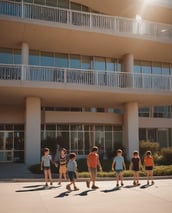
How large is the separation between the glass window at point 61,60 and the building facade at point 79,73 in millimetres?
75

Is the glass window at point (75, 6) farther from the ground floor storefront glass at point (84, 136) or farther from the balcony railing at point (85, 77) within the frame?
the ground floor storefront glass at point (84, 136)

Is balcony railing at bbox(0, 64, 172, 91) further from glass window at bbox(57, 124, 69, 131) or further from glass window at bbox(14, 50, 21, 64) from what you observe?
glass window at bbox(57, 124, 69, 131)

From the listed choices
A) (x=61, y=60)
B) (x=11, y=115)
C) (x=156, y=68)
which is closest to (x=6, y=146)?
(x=11, y=115)

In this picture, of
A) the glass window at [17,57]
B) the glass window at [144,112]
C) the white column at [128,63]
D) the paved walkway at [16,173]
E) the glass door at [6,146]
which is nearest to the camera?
the paved walkway at [16,173]

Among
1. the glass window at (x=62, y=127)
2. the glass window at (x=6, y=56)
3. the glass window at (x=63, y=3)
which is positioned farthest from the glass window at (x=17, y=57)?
the glass window at (x=62, y=127)

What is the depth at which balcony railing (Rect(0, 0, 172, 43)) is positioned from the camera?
23406mm

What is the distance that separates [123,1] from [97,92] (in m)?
9.12

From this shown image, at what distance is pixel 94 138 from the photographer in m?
29.5

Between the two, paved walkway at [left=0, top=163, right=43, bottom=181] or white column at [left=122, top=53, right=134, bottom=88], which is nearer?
paved walkway at [left=0, top=163, right=43, bottom=181]

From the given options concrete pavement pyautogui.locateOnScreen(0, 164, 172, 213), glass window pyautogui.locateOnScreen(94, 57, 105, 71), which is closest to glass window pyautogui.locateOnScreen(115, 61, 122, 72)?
glass window pyautogui.locateOnScreen(94, 57, 105, 71)

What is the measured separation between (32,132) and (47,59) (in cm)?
594

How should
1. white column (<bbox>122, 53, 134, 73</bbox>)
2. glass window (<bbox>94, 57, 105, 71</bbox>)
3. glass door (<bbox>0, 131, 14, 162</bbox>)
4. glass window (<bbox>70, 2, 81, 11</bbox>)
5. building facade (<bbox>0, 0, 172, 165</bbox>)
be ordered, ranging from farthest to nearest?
1. glass window (<bbox>94, 57, 105, 71</bbox>)
2. glass window (<bbox>70, 2, 81, 11</bbox>)
3. glass door (<bbox>0, 131, 14, 162</bbox>)
4. white column (<bbox>122, 53, 134, 73</bbox>)
5. building facade (<bbox>0, 0, 172, 165</bbox>)

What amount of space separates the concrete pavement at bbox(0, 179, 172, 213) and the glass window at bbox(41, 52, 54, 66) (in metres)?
13.4

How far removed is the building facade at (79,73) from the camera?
22.8 meters
